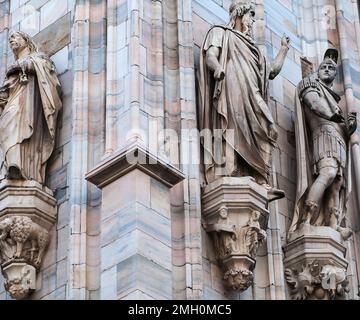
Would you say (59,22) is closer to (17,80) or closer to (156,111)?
(17,80)

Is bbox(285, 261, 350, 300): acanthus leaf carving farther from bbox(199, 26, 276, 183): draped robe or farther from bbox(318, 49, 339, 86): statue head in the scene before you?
bbox(318, 49, 339, 86): statue head

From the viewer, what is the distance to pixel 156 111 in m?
16.2

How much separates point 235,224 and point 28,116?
8.90ft

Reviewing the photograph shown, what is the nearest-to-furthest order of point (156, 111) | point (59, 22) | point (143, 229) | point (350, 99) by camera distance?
point (143, 229) < point (156, 111) < point (59, 22) < point (350, 99)

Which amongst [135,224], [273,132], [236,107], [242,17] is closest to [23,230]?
[135,224]

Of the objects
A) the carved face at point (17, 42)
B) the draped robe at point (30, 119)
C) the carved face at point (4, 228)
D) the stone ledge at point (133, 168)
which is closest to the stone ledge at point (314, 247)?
the stone ledge at point (133, 168)

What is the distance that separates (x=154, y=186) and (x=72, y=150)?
1318 mm

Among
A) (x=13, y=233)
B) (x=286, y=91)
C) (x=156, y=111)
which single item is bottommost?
(x=13, y=233)

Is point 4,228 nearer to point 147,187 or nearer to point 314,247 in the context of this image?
point 147,187

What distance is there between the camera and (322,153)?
17.6m

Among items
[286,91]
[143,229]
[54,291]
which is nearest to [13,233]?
[54,291]

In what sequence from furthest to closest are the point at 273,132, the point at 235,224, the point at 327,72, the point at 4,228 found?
the point at 327,72
the point at 273,132
the point at 4,228
the point at 235,224

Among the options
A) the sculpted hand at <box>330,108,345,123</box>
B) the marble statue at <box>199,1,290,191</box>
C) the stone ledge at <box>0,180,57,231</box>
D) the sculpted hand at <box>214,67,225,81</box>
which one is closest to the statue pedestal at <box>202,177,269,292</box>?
the marble statue at <box>199,1,290,191</box>

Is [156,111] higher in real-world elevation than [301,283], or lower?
higher
